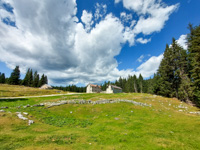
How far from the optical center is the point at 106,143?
847 centimetres

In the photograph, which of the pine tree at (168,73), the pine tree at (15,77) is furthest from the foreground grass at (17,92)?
the pine tree at (168,73)

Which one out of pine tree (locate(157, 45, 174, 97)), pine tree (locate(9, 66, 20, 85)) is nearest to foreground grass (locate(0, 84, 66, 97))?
pine tree (locate(9, 66, 20, 85))

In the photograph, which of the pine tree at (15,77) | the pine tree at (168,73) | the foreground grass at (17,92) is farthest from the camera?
the pine tree at (15,77)

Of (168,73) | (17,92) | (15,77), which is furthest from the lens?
(15,77)

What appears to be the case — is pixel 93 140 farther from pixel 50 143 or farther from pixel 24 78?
pixel 24 78

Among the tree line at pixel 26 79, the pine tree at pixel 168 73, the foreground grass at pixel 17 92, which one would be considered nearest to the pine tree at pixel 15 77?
the tree line at pixel 26 79

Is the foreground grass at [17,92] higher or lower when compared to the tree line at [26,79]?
lower

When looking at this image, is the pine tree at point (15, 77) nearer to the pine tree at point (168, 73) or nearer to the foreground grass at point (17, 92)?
the foreground grass at point (17, 92)

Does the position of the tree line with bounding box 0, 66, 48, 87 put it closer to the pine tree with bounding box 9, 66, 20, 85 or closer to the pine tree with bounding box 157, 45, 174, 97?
the pine tree with bounding box 9, 66, 20, 85

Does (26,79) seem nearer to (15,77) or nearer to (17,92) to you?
(15,77)

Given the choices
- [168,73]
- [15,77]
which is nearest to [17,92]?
[15,77]

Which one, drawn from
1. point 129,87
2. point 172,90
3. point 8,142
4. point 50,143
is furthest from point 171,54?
point 129,87

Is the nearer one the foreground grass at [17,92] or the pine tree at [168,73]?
the pine tree at [168,73]

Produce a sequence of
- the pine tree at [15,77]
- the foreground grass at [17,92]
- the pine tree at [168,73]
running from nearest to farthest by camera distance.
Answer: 1. the pine tree at [168,73]
2. the foreground grass at [17,92]
3. the pine tree at [15,77]
